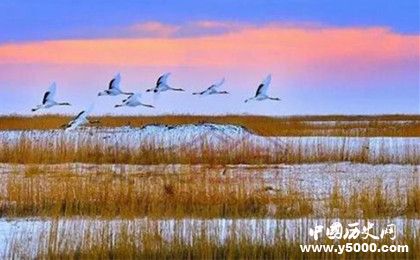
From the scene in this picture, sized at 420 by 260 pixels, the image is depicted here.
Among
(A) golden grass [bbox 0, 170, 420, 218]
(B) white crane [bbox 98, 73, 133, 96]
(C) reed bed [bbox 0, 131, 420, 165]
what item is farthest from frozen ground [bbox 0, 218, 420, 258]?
(B) white crane [bbox 98, 73, 133, 96]

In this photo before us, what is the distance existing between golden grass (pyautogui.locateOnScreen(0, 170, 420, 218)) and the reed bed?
125 inches

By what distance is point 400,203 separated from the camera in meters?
9.98

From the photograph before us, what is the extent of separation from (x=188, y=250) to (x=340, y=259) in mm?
1328

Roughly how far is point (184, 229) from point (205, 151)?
7444 mm

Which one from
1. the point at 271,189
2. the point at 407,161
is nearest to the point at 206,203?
the point at 271,189

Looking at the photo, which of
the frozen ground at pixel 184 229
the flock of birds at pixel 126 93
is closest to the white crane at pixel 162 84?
the flock of birds at pixel 126 93

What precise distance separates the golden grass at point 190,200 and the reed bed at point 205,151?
317 centimetres

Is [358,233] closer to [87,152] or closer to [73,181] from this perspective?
[73,181]

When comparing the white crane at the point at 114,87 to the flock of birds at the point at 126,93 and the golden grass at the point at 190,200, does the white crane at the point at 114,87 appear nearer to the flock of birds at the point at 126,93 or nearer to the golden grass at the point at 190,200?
the flock of birds at the point at 126,93

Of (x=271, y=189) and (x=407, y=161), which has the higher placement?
(x=407, y=161)

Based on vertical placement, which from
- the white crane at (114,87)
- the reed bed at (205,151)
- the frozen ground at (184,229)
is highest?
the white crane at (114,87)

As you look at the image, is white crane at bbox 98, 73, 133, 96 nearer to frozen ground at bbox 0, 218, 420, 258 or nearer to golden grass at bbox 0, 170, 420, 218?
golden grass at bbox 0, 170, 420, 218

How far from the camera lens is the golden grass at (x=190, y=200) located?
9.38m

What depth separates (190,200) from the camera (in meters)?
10.4
